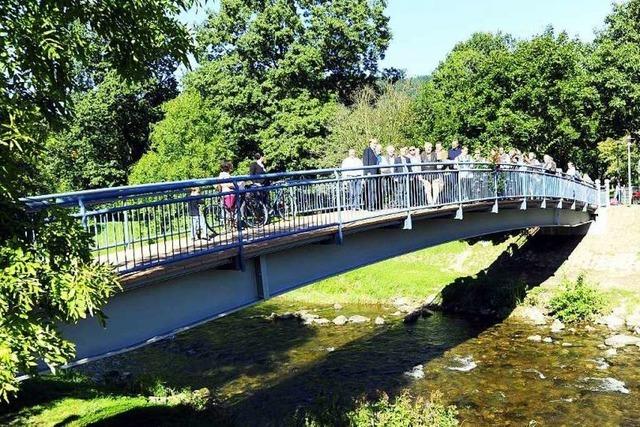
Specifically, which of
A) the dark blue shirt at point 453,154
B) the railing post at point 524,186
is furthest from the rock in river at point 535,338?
the dark blue shirt at point 453,154

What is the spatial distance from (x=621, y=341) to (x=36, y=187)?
61.6 ft

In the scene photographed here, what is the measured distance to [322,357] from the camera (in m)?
19.9

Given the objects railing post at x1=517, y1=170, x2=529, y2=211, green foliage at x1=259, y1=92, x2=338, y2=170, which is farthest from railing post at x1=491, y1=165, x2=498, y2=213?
green foliage at x1=259, y1=92, x2=338, y2=170

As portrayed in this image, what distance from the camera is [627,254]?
26.0 m

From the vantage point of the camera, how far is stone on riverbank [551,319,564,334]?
71.3 ft

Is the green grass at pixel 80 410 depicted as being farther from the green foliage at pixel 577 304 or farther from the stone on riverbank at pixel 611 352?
the green foliage at pixel 577 304

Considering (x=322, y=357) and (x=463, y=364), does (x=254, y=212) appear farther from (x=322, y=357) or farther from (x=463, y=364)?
(x=463, y=364)

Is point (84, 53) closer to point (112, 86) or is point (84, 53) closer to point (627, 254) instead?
point (627, 254)

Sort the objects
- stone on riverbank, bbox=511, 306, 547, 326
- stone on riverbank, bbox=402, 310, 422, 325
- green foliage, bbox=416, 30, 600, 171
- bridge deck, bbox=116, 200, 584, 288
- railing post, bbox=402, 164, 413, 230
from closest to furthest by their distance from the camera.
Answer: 1. bridge deck, bbox=116, 200, 584, 288
2. railing post, bbox=402, 164, 413, 230
3. stone on riverbank, bbox=511, 306, 547, 326
4. stone on riverbank, bbox=402, 310, 422, 325
5. green foliage, bbox=416, 30, 600, 171

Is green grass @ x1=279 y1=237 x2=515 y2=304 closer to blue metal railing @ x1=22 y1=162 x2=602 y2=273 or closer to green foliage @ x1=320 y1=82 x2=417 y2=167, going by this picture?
green foliage @ x1=320 y1=82 x2=417 y2=167

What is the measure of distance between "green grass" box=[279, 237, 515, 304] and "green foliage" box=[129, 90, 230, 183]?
12497 millimetres

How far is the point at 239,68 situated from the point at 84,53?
126 feet

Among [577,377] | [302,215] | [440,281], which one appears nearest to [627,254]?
[440,281]

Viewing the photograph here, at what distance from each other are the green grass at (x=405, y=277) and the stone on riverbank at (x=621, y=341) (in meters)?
8.80
